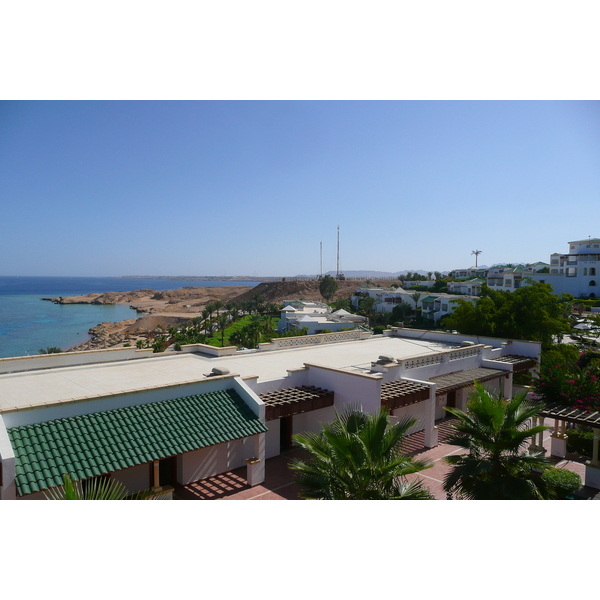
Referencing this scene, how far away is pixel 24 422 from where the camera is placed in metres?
9.87

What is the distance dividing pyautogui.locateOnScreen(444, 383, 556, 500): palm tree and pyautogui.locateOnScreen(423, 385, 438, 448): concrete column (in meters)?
6.62

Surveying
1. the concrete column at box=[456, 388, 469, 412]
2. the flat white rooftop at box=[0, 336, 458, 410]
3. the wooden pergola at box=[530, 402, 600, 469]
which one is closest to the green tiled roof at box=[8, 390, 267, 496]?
the flat white rooftop at box=[0, 336, 458, 410]

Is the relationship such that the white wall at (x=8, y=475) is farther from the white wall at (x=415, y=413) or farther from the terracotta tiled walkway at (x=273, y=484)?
the white wall at (x=415, y=413)

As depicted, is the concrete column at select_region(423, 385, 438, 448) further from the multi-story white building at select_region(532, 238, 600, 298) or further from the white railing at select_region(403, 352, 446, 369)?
the multi-story white building at select_region(532, 238, 600, 298)

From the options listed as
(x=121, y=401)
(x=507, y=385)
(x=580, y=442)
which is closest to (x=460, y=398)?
(x=507, y=385)

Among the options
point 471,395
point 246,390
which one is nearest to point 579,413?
point 471,395

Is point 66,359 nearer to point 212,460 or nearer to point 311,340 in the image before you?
point 212,460

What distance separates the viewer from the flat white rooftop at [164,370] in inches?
501

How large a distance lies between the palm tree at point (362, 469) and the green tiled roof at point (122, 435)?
4267 mm

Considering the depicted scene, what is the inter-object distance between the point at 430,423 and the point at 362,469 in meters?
9.46

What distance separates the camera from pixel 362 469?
7469 millimetres

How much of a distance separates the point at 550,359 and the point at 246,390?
54.0 feet

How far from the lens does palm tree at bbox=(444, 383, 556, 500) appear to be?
8.45 meters

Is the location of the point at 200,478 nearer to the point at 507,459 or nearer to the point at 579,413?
the point at 507,459
